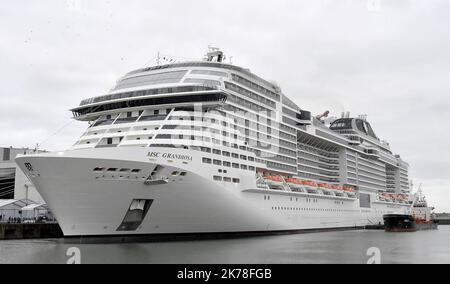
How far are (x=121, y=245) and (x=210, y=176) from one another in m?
7.51

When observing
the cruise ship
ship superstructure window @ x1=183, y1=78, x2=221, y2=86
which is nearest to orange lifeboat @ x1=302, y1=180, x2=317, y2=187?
the cruise ship

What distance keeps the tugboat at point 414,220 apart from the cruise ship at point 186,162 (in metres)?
13.8

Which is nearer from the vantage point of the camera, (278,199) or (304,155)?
(278,199)

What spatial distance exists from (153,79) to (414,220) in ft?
157

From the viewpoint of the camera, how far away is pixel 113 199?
2911 centimetres

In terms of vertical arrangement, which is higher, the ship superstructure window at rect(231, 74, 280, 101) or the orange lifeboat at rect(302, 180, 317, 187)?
the ship superstructure window at rect(231, 74, 280, 101)

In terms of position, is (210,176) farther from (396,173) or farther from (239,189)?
(396,173)

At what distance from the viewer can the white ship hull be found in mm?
28328

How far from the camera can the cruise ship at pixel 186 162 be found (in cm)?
2891

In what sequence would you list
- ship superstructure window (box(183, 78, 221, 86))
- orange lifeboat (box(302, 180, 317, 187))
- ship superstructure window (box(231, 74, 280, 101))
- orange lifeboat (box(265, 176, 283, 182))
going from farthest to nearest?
orange lifeboat (box(302, 180, 317, 187)) → ship superstructure window (box(231, 74, 280, 101)) → orange lifeboat (box(265, 176, 283, 182)) → ship superstructure window (box(183, 78, 221, 86))

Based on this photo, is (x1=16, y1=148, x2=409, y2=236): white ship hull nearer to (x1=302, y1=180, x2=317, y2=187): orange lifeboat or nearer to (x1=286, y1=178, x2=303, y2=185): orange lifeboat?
(x1=286, y1=178, x2=303, y2=185): orange lifeboat

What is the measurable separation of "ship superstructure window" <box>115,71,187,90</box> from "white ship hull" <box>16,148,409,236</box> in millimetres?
8461

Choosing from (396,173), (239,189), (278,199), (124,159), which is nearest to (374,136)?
(396,173)

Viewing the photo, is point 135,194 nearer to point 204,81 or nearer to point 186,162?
point 186,162
